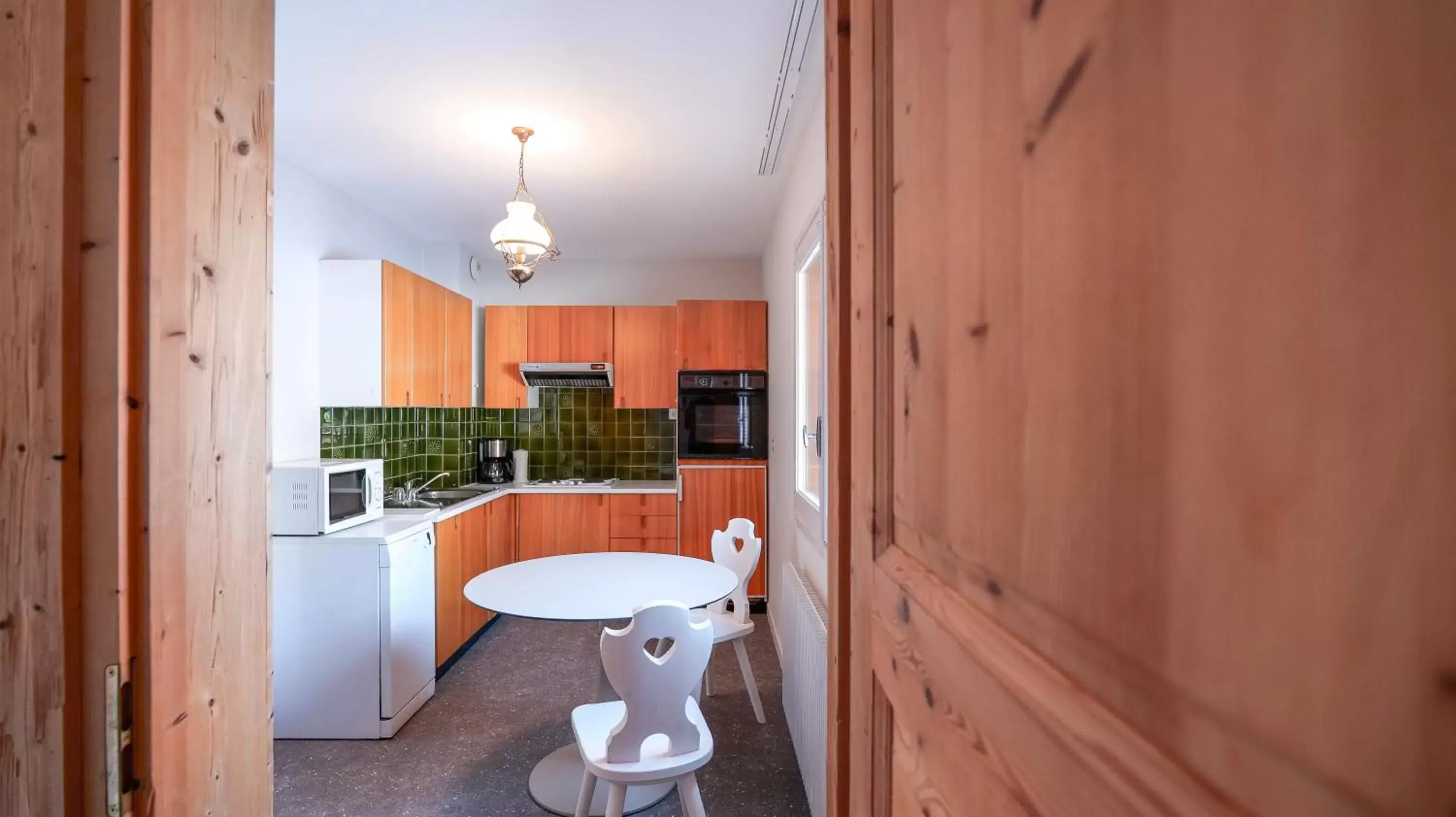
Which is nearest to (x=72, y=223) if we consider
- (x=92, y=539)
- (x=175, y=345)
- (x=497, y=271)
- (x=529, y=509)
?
(x=175, y=345)

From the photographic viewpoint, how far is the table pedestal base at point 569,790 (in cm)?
221

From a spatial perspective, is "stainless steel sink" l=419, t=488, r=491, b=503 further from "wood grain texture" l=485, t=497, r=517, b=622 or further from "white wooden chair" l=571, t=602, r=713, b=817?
"white wooden chair" l=571, t=602, r=713, b=817

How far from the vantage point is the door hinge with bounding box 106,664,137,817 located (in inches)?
29.2

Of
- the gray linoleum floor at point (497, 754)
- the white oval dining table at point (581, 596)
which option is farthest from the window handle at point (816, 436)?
the gray linoleum floor at point (497, 754)

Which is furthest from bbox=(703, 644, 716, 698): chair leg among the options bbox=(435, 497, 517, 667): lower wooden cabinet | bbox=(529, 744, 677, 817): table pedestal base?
bbox=(435, 497, 517, 667): lower wooden cabinet

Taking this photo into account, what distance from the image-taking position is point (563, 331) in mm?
4637

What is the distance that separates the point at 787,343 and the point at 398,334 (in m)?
2.09

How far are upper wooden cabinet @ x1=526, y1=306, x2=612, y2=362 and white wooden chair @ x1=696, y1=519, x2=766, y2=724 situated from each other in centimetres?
208

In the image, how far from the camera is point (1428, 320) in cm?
20

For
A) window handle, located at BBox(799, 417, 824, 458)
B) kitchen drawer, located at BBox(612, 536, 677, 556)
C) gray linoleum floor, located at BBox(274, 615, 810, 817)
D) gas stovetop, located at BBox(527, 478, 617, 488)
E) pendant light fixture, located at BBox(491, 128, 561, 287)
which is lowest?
gray linoleum floor, located at BBox(274, 615, 810, 817)

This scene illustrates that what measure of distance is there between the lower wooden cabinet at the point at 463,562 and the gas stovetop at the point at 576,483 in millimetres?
420

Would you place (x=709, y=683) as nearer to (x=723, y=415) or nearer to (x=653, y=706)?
(x=653, y=706)

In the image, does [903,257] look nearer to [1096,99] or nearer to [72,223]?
[1096,99]

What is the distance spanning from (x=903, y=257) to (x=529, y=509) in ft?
13.6
